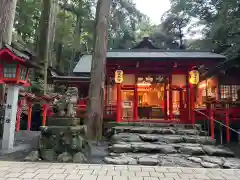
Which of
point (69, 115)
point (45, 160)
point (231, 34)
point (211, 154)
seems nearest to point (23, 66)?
point (69, 115)

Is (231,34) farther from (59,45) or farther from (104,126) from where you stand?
(59,45)

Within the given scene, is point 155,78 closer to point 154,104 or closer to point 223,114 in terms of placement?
point 154,104

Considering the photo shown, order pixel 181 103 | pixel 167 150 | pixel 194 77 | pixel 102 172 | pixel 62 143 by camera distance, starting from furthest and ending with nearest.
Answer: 1. pixel 181 103
2. pixel 194 77
3. pixel 167 150
4. pixel 62 143
5. pixel 102 172

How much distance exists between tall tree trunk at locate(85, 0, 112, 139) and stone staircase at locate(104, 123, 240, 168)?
100 cm

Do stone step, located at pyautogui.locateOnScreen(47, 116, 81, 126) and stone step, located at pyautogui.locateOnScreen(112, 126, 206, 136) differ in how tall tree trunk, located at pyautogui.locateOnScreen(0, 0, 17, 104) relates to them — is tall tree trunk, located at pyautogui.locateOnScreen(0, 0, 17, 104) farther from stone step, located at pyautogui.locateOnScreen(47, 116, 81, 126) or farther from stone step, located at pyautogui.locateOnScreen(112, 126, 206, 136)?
stone step, located at pyautogui.locateOnScreen(112, 126, 206, 136)

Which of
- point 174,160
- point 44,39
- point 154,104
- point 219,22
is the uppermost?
point 219,22

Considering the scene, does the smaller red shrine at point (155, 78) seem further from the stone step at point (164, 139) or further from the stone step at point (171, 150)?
the stone step at point (171, 150)

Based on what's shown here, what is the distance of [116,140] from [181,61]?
491 cm

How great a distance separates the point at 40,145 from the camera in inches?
219

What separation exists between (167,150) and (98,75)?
3.93 m

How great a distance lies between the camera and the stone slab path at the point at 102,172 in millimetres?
A: 3998

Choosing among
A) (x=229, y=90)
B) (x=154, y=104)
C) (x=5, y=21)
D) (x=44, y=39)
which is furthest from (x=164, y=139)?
(x=44, y=39)

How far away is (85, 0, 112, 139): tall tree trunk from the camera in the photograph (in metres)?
8.01

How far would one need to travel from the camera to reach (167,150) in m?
6.22
